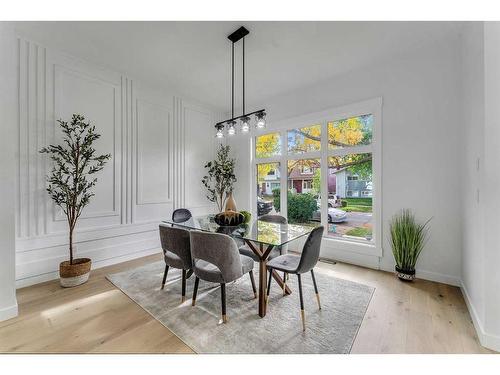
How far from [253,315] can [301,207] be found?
2383 mm

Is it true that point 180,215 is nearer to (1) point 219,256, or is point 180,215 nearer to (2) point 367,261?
(1) point 219,256

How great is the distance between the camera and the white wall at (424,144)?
258cm

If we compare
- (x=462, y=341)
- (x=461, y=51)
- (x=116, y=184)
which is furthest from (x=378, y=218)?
(x=116, y=184)

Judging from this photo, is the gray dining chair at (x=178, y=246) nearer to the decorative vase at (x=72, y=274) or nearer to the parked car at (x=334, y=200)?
the decorative vase at (x=72, y=274)

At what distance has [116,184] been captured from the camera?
3371 mm

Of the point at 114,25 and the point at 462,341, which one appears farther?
the point at 114,25

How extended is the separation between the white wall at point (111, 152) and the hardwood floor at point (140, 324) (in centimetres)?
65

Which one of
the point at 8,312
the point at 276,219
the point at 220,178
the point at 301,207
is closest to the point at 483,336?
the point at 276,219

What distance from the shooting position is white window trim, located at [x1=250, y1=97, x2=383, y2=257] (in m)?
3.10
